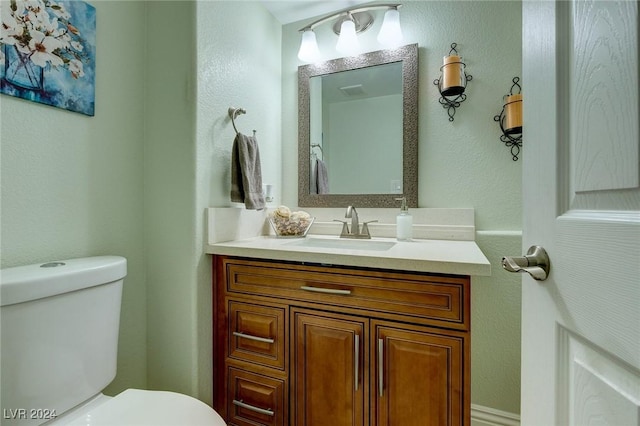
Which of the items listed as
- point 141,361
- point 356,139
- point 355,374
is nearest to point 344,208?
point 356,139

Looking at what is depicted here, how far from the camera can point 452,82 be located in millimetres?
1358

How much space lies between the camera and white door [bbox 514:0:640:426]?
336 millimetres

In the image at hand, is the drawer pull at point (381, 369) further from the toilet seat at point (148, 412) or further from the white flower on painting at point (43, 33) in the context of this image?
the white flower on painting at point (43, 33)

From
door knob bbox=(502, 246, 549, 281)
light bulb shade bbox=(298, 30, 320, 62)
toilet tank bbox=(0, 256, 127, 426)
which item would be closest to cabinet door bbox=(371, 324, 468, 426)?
door knob bbox=(502, 246, 549, 281)

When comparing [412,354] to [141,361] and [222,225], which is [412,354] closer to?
[222,225]

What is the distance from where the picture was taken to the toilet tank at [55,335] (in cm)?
75

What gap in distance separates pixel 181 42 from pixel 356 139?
3.12 ft

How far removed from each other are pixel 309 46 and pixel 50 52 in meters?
1.20

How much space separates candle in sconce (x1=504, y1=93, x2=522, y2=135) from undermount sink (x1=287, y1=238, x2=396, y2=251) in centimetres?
74

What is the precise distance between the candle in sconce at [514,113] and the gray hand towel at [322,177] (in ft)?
3.06

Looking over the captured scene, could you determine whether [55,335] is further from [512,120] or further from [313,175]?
[512,120]

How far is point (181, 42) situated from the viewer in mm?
1241

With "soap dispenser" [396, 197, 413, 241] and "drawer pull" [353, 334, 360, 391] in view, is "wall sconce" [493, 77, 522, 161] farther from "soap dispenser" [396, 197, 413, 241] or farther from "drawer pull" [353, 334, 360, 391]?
"drawer pull" [353, 334, 360, 391]

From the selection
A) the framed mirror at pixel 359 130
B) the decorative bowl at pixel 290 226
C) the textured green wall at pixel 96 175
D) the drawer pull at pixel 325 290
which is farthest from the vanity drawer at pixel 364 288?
the framed mirror at pixel 359 130
